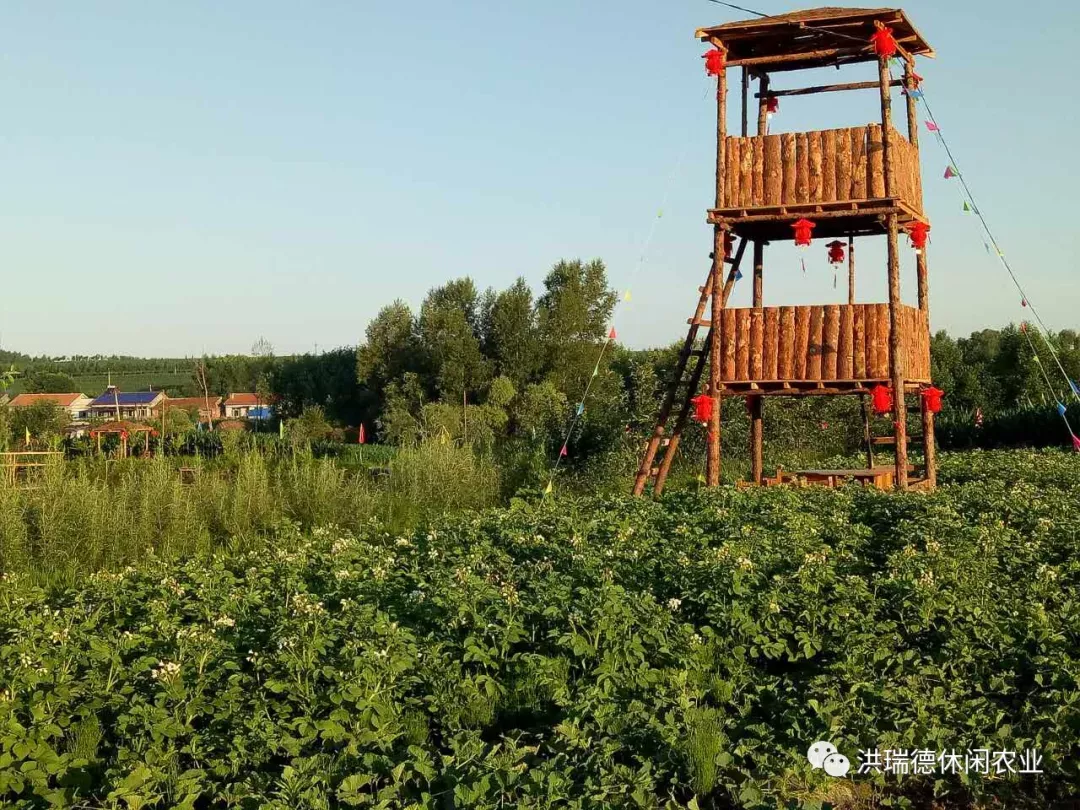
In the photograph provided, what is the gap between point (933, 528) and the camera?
1057 cm

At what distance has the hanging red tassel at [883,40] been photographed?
16359 millimetres

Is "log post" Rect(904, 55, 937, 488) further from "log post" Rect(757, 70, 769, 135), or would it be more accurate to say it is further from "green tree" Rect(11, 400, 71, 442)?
"green tree" Rect(11, 400, 71, 442)

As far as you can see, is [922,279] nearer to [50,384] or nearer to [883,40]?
[883,40]

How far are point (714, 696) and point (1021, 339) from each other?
47.9 m

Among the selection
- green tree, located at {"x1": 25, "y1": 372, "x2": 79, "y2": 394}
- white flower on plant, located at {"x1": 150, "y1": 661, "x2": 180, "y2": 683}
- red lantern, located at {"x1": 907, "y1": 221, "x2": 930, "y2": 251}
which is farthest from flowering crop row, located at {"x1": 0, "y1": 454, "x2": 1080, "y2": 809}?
green tree, located at {"x1": 25, "y1": 372, "x2": 79, "y2": 394}

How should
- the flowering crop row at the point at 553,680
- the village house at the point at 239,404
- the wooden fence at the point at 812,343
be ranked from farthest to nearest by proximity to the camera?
the village house at the point at 239,404 < the wooden fence at the point at 812,343 < the flowering crop row at the point at 553,680

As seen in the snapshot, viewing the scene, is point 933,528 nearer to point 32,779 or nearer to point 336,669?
point 336,669

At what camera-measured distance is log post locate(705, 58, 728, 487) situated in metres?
17.2

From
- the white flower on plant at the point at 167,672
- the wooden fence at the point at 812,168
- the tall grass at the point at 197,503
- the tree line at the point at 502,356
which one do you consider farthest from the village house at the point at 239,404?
the white flower on plant at the point at 167,672

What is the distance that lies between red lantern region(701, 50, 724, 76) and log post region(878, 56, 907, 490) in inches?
91.8

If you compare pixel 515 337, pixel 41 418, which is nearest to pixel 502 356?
pixel 515 337

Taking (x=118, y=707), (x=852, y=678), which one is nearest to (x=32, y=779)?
(x=118, y=707)

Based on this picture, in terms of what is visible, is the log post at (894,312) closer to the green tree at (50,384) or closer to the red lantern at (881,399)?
the red lantern at (881,399)

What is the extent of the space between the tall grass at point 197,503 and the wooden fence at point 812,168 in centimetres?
664
